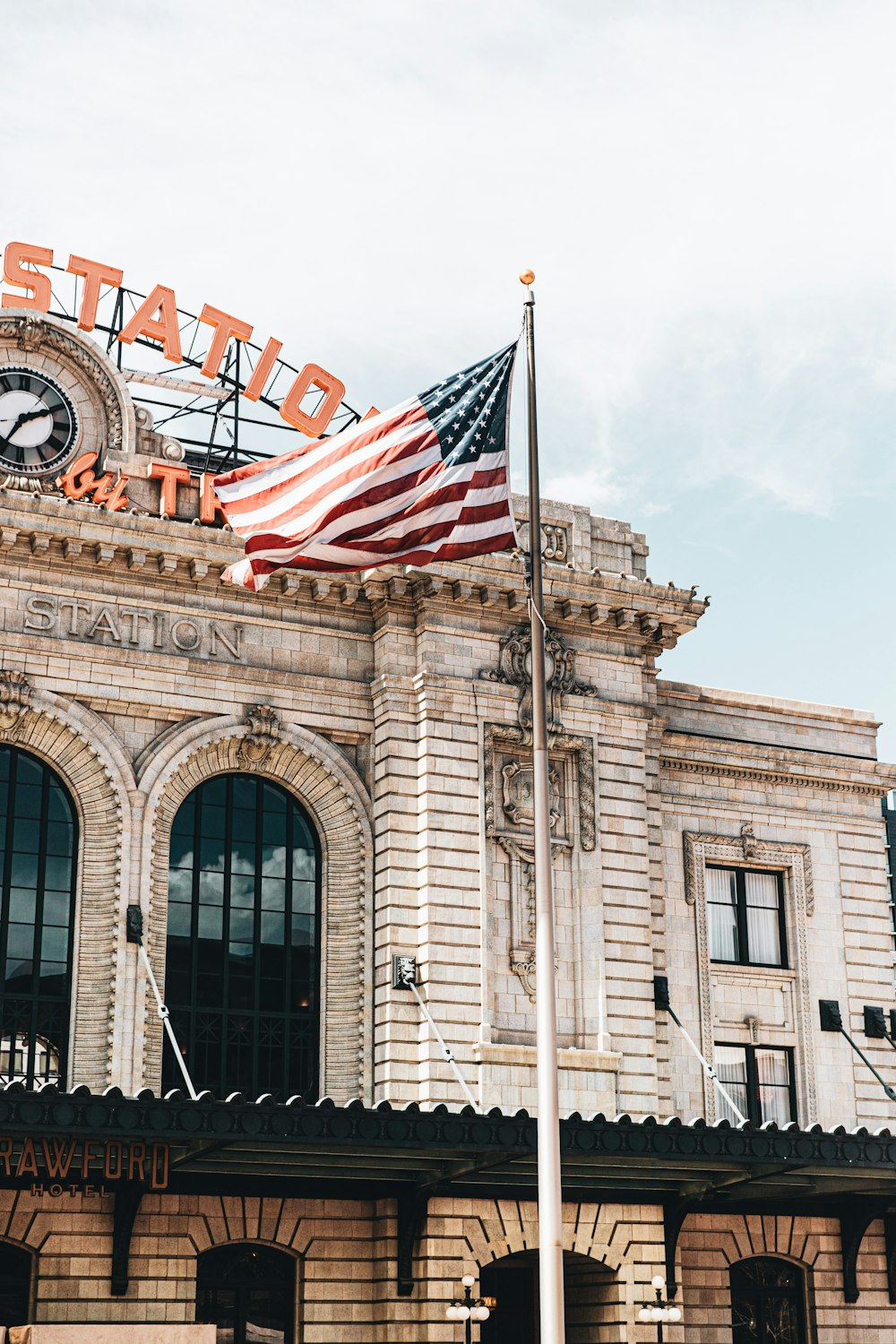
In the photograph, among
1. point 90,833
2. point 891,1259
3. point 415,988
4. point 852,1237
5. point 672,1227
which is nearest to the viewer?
point 90,833

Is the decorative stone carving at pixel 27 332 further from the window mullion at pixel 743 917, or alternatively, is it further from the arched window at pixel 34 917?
the window mullion at pixel 743 917

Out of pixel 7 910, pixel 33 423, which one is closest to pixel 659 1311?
pixel 7 910

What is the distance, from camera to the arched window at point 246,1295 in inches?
1268

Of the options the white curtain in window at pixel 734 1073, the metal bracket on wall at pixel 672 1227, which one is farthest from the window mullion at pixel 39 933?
the white curtain in window at pixel 734 1073

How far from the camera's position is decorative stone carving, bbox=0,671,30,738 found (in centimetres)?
3288

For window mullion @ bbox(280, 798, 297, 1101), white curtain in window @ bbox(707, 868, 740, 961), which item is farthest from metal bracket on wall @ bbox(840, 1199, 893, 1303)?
window mullion @ bbox(280, 798, 297, 1101)

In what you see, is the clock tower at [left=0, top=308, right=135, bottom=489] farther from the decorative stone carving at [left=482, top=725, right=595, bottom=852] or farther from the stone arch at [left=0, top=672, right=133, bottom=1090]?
the decorative stone carving at [left=482, top=725, right=595, bottom=852]

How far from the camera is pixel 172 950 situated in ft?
111

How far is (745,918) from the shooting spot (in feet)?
133

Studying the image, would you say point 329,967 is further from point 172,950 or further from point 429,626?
point 429,626

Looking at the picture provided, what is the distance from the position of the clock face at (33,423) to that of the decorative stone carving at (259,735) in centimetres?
609

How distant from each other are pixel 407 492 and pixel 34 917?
12067 millimetres

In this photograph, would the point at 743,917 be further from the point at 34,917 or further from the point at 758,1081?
the point at 34,917

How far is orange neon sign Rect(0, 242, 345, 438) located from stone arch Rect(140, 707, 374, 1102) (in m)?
7.78
